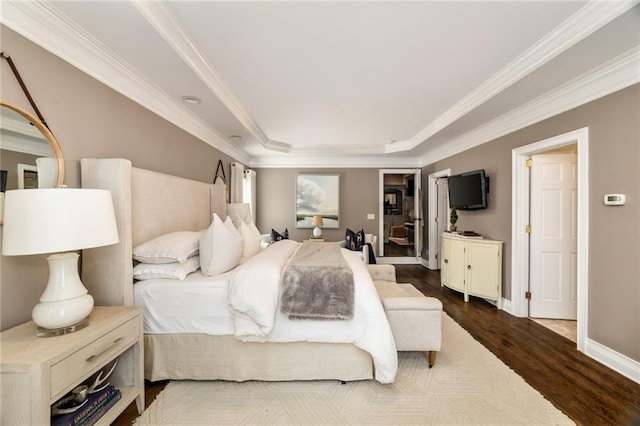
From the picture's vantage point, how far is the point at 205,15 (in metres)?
1.69

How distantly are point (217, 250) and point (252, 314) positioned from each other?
0.60 meters

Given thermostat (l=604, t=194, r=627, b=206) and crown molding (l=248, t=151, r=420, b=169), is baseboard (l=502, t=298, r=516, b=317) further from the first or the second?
crown molding (l=248, t=151, r=420, b=169)

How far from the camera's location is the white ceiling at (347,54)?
161cm

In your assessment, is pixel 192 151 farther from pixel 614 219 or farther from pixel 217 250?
pixel 614 219

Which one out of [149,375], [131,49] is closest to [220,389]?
[149,375]

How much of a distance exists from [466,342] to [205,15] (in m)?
3.42

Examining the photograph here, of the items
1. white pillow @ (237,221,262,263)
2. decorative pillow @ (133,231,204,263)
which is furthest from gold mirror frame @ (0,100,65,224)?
white pillow @ (237,221,262,263)

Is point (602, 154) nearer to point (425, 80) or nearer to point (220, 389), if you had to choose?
point (425, 80)

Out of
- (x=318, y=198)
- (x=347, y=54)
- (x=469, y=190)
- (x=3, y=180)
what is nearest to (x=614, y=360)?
(x=469, y=190)

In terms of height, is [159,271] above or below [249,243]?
below

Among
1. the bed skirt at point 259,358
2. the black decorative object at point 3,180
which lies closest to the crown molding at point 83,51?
the black decorative object at point 3,180

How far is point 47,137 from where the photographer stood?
155 cm

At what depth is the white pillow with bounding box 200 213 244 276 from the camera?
204cm

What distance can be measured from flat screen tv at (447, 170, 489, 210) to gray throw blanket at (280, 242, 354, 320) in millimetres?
2814
